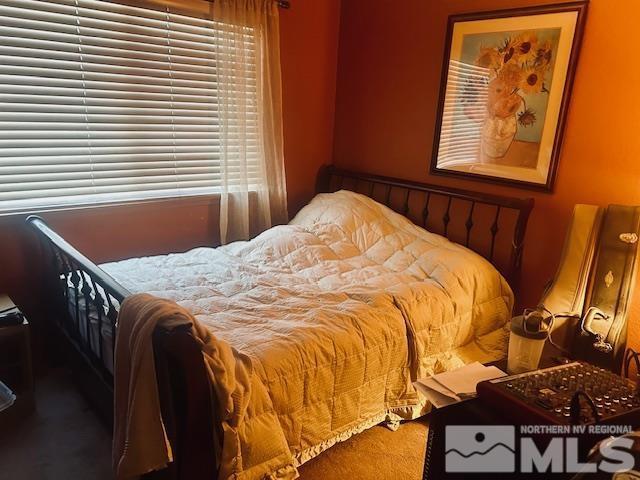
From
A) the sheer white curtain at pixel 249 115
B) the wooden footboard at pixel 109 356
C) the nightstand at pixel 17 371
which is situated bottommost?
the nightstand at pixel 17 371

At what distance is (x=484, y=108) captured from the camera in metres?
2.67

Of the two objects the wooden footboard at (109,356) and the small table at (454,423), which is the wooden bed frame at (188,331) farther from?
the small table at (454,423)

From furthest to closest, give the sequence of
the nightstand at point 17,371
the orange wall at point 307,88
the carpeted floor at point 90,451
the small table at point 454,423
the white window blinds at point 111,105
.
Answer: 1. the orange wall at point 307,88
2. the white window blinds at point 111,105
3. the nightstand at point 17,371
4. the carpeted floor at point 90,451
5. the small table at point 454,423

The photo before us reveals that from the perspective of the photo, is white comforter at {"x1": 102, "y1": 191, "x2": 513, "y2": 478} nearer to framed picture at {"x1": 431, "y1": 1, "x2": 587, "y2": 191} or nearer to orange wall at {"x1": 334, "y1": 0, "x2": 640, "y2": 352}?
orange wall at {"x1": 334, "y1": 0, "x2": 640, "y2": 352}

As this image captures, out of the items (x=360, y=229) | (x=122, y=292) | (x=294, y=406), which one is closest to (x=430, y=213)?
(x=360, y=229)

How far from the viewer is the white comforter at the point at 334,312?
5.77ft

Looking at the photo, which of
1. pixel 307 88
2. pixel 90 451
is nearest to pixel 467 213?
pixel 307 88

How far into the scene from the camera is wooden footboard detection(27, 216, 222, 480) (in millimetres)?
1327

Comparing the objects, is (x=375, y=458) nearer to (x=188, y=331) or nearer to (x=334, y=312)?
(x=334, y=312)

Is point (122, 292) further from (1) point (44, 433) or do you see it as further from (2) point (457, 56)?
(2) point (457, 56)

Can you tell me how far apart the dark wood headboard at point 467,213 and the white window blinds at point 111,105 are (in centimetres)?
89

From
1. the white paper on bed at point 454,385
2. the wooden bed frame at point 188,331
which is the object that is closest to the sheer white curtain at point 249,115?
the wooden bed frame at point 188,331

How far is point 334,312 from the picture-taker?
2061mm

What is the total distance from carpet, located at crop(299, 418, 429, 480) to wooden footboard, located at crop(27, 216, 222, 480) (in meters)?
0.67
